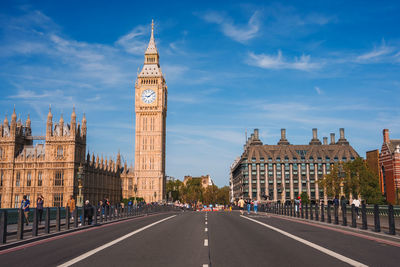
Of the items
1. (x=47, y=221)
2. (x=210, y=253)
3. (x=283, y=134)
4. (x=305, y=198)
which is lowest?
(x=305, y=198)

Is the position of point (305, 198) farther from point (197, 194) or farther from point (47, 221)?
point (47, 221)

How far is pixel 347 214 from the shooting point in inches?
1411

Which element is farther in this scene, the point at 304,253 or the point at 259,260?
the point at 304,253

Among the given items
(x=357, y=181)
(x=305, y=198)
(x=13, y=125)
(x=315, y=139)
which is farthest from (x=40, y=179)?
(x=315, y=139)

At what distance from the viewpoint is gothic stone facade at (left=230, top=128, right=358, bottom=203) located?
385 ft

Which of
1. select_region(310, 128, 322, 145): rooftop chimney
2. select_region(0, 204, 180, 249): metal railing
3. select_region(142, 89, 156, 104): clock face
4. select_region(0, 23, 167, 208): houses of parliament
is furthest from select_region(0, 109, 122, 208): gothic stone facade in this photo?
select_region(310, 128, 322, 145): rooftop chimney

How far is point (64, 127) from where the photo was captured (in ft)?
297

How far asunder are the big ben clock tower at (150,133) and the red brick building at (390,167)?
57408 mm

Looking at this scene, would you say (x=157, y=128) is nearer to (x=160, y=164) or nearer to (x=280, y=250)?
(x=160, y=164)

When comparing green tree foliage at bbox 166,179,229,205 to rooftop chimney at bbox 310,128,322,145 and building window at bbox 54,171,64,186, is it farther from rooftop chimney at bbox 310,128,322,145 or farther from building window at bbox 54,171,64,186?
building window at bbox 54,171,64,186

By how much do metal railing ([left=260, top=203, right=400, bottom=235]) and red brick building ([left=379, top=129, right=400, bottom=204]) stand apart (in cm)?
3716

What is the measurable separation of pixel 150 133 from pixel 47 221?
10091 centimetres

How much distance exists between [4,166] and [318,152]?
8757 cm

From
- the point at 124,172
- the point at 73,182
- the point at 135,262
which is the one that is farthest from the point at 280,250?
the point at 124,172
